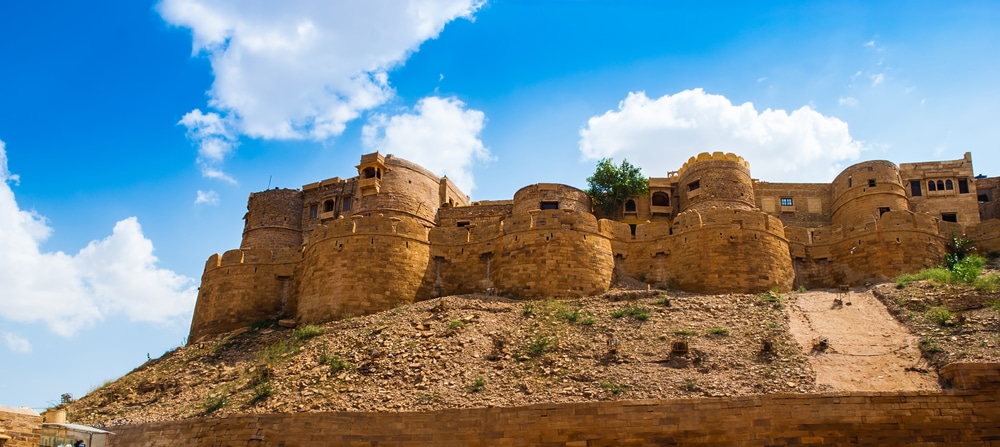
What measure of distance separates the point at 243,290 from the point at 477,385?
12663mm

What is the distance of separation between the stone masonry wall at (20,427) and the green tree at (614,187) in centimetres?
2398

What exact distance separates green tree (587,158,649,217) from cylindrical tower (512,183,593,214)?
2342mm

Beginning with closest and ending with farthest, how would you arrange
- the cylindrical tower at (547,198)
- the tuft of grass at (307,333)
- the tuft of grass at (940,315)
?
the tuft of grass at (940,315)
the tuft of grass at (307,333)
the cylindrical tower at (547,198)

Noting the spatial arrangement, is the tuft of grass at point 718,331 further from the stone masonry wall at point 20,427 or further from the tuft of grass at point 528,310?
the stone masonry wall at point 20,427

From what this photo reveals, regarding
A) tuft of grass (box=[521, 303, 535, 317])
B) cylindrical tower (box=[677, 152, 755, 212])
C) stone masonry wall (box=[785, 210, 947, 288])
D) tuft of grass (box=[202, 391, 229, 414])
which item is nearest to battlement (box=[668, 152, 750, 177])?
cylindrical tower (box=[677, 152, 755, 212])

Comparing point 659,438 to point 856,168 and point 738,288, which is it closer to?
point 738,288

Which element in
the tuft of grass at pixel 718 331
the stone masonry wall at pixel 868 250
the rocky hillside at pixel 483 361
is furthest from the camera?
the stone masonry wall at pixel 868 250

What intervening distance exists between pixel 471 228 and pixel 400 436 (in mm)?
11906

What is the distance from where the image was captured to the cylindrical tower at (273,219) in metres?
37.2

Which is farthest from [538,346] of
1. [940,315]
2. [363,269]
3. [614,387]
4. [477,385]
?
[940,315]

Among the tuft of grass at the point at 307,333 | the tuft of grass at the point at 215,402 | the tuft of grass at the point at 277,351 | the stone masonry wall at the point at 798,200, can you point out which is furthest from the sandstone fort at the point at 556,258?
the tuft of grass at the point at 215,402

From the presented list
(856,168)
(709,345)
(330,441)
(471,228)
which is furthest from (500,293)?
(856,168)

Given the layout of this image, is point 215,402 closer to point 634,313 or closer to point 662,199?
point 634,313

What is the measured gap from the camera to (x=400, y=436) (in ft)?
58.6
